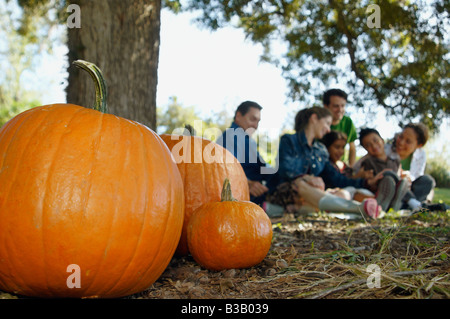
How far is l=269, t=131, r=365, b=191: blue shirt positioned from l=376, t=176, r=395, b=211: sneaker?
0.45 metres

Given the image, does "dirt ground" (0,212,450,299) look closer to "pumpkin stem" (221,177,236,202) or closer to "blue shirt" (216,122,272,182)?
"pumpkin stem" (221,177,236,202)

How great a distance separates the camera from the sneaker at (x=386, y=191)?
4355 millimetres

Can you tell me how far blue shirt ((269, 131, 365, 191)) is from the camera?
4.62m

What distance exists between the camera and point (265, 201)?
192 inches

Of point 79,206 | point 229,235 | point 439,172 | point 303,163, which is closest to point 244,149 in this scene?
point 303,163

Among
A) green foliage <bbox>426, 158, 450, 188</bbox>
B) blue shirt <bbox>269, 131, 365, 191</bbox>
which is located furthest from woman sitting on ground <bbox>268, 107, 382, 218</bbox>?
green foliage <bbox>426, 158, 450, 188</bbox>

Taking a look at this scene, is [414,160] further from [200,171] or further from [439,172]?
[439,172]

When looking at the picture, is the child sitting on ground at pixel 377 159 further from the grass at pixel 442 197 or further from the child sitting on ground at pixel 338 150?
the grass at pixel 442 197

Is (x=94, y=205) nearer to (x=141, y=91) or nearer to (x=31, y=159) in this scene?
(x=31, y=159)

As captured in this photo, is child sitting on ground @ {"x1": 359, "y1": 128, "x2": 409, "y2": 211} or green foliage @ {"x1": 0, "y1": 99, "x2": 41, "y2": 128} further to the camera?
green foliage @ {"x1": 0, "y1": 99, "x2": 41, "y2": 128}

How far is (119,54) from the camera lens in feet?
10.1
